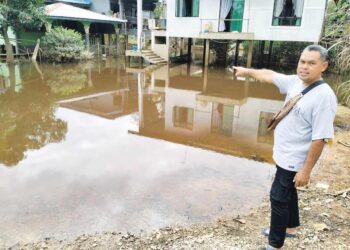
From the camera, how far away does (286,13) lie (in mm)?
13781

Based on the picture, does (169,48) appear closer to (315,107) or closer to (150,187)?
(150,187)

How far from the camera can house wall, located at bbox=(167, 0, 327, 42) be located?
12891 millimetres

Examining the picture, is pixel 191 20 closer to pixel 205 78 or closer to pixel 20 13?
pixel 205 78

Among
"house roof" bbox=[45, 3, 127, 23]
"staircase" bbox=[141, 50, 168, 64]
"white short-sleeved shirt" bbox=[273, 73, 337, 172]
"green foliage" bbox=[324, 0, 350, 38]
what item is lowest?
"staircase" bbox=[141, 50, 168, 64]

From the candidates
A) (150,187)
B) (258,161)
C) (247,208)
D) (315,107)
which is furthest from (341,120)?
(315,107)

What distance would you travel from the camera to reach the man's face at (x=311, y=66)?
6.48 ft

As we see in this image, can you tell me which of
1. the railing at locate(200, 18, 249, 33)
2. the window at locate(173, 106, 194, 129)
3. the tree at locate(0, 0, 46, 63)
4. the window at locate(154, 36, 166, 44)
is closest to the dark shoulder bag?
the window at locate(173, 106, 194, 129)

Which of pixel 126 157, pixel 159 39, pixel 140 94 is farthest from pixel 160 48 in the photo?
pixel 126 157

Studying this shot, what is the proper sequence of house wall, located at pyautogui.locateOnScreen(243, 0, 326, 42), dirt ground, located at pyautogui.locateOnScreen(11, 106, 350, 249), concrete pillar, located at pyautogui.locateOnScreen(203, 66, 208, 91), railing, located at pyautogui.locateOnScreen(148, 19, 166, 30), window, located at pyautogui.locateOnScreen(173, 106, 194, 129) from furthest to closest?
railing, located at pyautogui.locateOnScreen(148, 19, 166, 30), house wall, located at pyautogui.locateOnScreen(243, 0, 326, 42), concrete pillar, located at pyautogui.locateOnScreen(203, 66, 208, 91), window, located at pyautogui.locateOnScreen(173, 106, 194, 129), dirt ground, located at pyautogui.locateOnScreen(11, 106, 350, 249)

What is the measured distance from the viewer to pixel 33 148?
5406 millimetres

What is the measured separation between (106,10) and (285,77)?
24.8 m

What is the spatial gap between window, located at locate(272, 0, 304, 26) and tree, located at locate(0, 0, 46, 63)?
448 inches

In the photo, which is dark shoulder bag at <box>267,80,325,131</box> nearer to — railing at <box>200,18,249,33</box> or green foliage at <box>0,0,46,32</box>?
railing at <box>200,18,249,33</box>

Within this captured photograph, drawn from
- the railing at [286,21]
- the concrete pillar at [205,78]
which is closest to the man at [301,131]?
the concrete pillar at [205,78]
